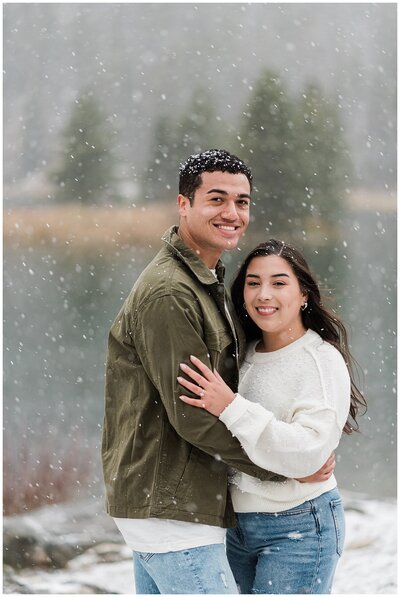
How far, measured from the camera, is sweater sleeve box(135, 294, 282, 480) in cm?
181

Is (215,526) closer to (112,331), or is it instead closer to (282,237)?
(112,331)

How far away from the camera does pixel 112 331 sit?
201 centimetres

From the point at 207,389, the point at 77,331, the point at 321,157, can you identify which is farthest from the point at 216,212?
the point at 321,157

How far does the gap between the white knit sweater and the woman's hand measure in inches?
0.9

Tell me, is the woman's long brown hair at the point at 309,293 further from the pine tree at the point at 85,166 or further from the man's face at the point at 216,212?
the pine tree at the point at 85,166

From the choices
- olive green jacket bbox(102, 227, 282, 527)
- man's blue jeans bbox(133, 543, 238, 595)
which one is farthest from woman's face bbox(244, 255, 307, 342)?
man's blue jeans bbox(133, 543, 238, 595)

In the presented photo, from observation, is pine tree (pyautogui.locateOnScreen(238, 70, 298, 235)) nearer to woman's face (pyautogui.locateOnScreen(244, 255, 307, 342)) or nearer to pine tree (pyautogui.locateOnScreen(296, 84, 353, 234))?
pine tree (pyautogui.locateOnScreen(296, 84, 353, 234))

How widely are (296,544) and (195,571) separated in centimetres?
28

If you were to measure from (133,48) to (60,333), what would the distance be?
9.13 ft

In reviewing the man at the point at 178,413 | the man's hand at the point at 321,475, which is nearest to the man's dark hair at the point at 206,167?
the man at the point at 178,413

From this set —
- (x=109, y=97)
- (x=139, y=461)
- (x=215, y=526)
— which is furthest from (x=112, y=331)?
(x=109, y=97)

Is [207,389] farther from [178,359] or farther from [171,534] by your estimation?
[171,534]

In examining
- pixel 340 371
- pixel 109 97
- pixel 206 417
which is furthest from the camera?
pixel 109 97

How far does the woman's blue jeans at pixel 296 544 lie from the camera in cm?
195
